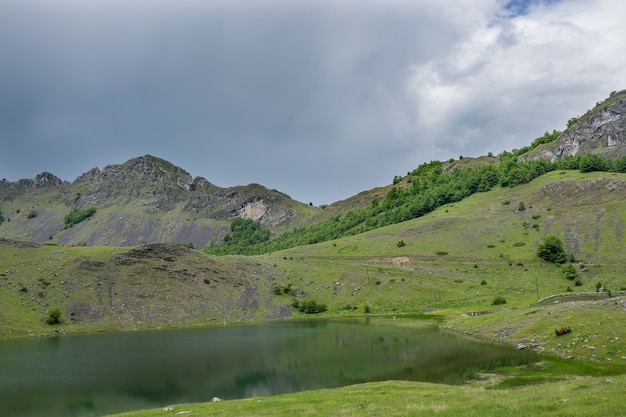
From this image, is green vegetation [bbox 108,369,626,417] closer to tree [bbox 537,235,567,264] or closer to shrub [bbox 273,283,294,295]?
shrub [bbox 273,283,294,295]

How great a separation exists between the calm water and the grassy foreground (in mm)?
10098

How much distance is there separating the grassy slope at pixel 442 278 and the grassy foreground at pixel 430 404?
1.55 meters

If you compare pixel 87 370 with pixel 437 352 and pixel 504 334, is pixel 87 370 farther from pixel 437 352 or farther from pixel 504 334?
pixel 504 334

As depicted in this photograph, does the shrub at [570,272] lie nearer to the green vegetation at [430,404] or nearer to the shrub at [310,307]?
the shrub at [310,307]

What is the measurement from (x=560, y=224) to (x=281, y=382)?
528 feet

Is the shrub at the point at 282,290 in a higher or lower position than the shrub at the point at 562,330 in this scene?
higher

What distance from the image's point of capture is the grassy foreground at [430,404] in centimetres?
2020

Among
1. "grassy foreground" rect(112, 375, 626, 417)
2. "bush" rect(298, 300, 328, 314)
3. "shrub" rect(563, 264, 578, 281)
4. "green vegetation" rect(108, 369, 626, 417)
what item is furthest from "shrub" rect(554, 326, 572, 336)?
"bush" rect(298, 300, 328, 314)

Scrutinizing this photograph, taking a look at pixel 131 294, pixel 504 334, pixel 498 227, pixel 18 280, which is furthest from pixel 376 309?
pixel 18 280

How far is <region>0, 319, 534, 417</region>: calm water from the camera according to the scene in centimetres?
4400

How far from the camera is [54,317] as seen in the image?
105625mm

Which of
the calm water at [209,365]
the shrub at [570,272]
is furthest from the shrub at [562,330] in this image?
the shrub at [570,272]

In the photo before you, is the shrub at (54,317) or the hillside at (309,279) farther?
the hillside at (309,279)

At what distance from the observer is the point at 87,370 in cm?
5681
